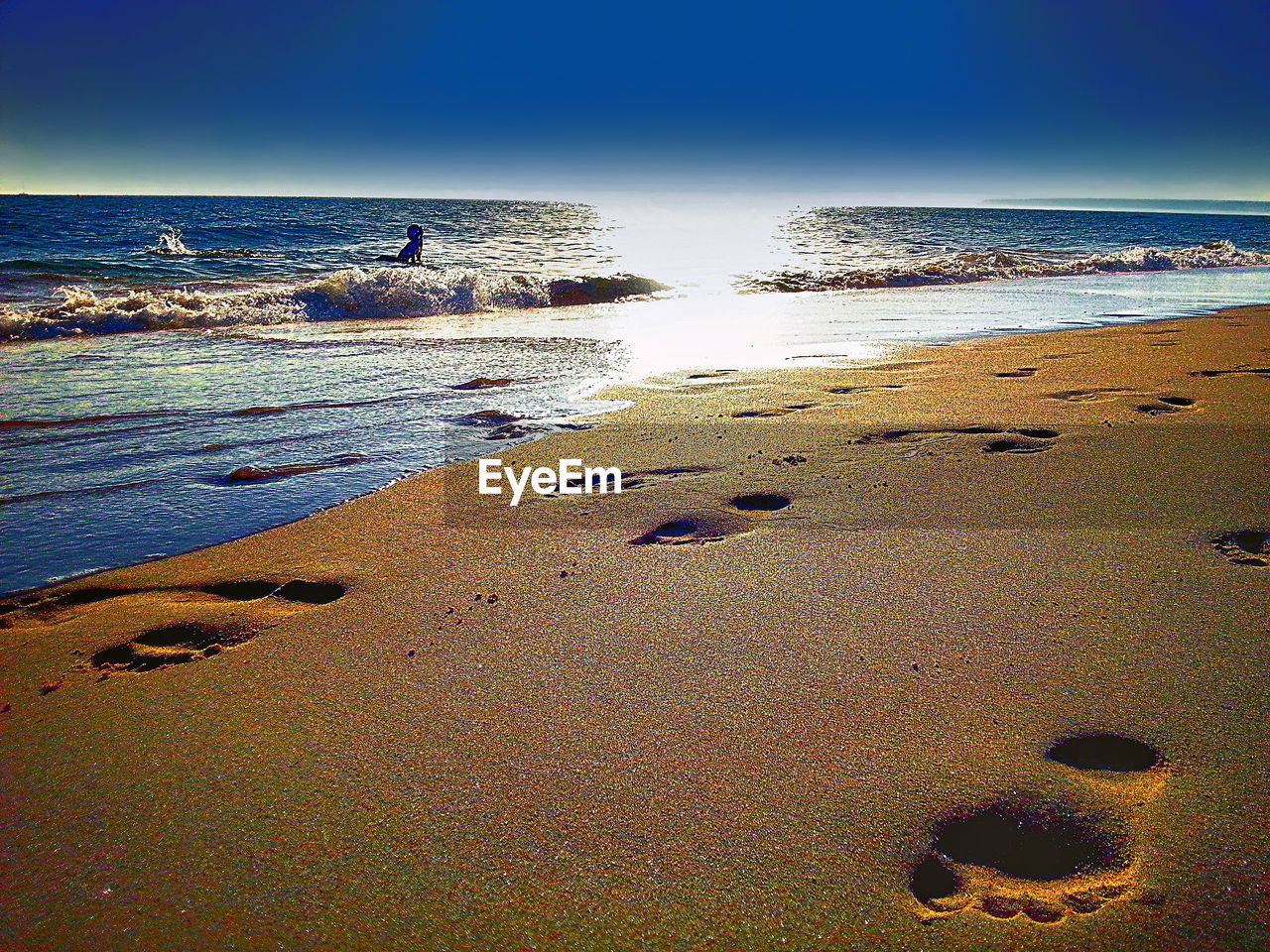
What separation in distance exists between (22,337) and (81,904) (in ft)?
35.7

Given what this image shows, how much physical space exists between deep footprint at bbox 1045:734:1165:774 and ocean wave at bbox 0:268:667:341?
38.3ft

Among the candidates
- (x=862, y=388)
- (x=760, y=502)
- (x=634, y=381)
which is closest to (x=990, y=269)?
(x=862, y=388)

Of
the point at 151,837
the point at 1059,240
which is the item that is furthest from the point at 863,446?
the point at 1059,240

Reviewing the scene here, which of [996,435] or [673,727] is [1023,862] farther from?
[996,435]

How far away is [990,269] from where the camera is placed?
1891cm

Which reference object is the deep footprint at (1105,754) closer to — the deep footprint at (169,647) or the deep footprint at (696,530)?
the deep footprint at (696,530)

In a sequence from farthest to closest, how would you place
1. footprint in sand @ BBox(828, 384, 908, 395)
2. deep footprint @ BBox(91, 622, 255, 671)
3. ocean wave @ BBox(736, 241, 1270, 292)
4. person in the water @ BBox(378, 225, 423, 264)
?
person in the water @ BBox(378, 225, 423, 264), ocean wave @ BBox(736, 241, 1270, 292), footprint in sand @ BBox(828, 384, 908, 395), deep footprint @ BBox(91, 622, 255, 671)

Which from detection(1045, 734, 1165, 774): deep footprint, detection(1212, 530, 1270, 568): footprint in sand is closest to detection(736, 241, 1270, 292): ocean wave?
detection(1212, 530, 1270, 568): footprint in sand

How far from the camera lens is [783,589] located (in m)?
2.41

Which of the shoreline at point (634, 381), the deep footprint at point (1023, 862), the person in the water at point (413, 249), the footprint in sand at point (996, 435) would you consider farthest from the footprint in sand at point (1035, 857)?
the person in the water at point (413, 249)

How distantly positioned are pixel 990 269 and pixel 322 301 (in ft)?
50.3

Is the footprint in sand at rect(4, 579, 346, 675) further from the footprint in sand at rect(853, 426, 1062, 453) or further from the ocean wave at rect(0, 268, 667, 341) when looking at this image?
the ocean wave at rect(0, 268, 667, 341)

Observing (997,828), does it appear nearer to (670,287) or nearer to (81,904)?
(81,904)

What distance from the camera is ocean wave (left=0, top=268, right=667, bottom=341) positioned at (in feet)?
33.8
